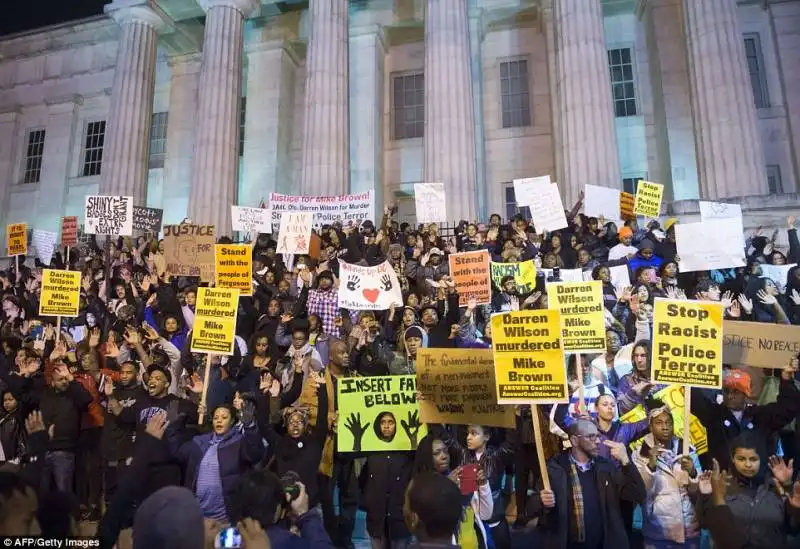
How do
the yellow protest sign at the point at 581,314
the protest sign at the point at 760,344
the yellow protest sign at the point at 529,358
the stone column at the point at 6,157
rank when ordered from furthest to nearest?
the stone column at the point at 6,157 → the protest sign at the point at 760,344 → the yellow protest sign at the point at 581,314 → the yellow protest sign at the point at 529,358

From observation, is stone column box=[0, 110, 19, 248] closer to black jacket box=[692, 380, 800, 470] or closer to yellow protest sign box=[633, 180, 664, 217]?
yellow protest sign box=[633, 180, 664, 217]

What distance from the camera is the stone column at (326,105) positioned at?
20.8 metres

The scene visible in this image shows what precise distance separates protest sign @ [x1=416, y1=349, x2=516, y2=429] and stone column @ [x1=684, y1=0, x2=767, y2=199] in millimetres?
14295

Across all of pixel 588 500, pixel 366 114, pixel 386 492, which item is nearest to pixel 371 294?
pixel 386 492

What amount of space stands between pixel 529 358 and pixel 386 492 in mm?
1969

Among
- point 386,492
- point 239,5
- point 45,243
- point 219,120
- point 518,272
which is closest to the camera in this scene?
point 386,492

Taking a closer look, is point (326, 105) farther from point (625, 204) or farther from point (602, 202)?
point (625, 204)

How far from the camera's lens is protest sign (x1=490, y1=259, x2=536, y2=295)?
11.7m

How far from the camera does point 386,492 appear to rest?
6.37 meters

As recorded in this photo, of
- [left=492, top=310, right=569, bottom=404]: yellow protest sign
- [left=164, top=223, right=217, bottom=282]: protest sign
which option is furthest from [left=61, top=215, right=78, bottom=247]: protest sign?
[left=492, top=310, right=569, bottom=404]: yellow protest sign

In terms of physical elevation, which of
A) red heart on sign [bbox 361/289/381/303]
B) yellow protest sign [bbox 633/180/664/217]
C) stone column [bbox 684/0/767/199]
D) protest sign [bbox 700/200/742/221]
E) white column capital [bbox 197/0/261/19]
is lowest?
red heart on sign [bbox 361/289/381/303]

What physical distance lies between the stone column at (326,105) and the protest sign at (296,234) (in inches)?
269

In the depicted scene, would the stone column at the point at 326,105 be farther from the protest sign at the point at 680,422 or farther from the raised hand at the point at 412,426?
the protest sign at the point at 680,422

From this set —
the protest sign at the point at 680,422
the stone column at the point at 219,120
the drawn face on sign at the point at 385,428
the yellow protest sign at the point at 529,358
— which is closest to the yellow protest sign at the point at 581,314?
the protest sign at the point at 680,422
